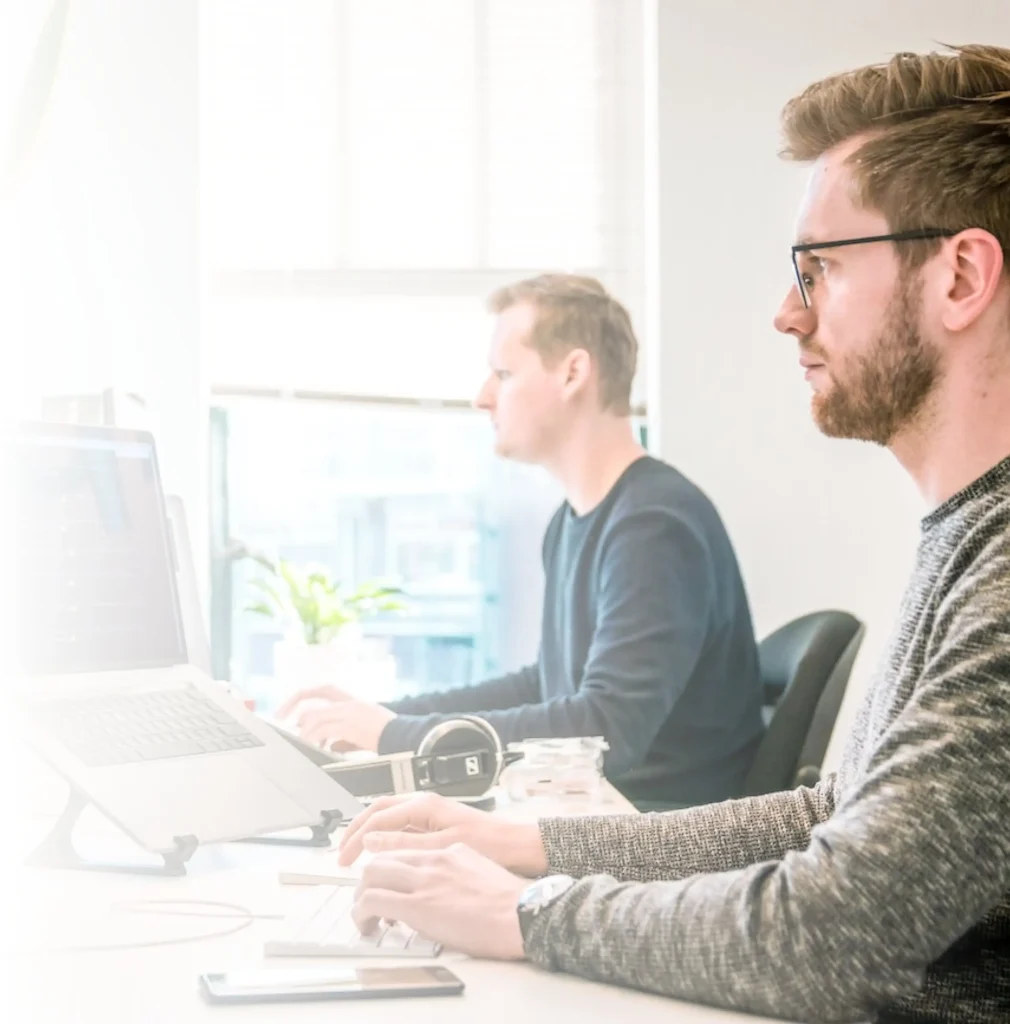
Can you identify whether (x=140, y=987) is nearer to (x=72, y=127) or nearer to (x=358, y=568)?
(x=72, y=127)

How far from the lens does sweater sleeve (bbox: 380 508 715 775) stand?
194 centimetres

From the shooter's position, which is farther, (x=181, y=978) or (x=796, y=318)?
(x=796, y=318)

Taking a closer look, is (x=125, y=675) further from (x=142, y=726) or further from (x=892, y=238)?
(x=892, y=238)

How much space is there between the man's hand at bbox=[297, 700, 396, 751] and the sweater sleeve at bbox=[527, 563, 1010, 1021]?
106cm

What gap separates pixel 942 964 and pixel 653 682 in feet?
3.79

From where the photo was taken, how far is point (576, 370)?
245cm

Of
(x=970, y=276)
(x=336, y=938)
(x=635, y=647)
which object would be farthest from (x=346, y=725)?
(x=970, y=276)

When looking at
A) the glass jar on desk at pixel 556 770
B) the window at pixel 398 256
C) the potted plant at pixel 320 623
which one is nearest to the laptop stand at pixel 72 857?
the glass jar on desk at pixel 556 770

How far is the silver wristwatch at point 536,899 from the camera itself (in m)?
0.91

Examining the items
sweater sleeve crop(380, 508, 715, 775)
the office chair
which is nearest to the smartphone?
sweater sleeve crop(380, 508, 715, 775)

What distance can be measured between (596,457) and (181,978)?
1.61 metres

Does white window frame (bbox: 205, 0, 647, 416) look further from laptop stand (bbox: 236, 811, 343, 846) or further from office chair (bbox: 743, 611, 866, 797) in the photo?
laptop stand (bbox: 236, 811, 343, 846)

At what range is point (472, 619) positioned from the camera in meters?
3.37

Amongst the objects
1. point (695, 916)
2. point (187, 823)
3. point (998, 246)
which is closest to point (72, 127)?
point (187, 823)
